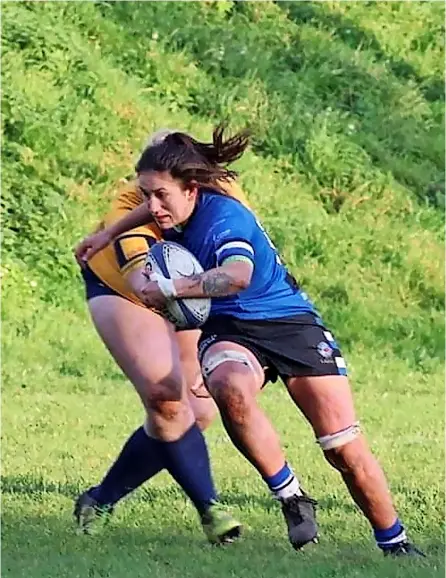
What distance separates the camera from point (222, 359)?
516cm

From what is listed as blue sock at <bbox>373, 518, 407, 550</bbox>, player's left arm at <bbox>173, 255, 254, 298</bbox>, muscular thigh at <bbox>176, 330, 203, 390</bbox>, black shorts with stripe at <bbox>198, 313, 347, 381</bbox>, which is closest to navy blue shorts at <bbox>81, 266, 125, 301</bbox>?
muscular thigh at <bbox>176, 330, 203, 390</bbox>

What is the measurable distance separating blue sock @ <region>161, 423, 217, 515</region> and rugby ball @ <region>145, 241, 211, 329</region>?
28.0 inches

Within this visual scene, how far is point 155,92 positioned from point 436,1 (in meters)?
6.05

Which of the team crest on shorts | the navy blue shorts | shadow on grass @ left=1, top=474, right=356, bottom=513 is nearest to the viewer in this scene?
the team crest on shorts

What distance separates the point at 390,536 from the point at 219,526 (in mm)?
721

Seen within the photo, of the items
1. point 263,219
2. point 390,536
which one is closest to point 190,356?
point 390,536

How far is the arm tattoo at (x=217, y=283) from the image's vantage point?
500 centimetres

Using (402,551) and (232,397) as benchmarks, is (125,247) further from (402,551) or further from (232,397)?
(402,551)

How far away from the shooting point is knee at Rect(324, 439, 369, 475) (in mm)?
5227

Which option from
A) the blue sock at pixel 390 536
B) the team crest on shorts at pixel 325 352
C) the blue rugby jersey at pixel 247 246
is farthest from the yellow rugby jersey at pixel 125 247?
the blue sock at pixel 390 536

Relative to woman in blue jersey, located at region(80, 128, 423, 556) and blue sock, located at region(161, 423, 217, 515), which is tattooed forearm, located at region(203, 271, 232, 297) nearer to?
woman in blue jersey, located at region(80, 128, 423, 556)

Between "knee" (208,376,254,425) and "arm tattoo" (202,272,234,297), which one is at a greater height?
"arm tattoo" (202,272,234,297)

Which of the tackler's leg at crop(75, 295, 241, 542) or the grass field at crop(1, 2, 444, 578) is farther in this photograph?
the grass field at crop(1, 2, 444, 578)

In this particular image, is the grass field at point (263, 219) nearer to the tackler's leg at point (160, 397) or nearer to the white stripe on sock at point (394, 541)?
the white stripe on sock at point (394, 541)
